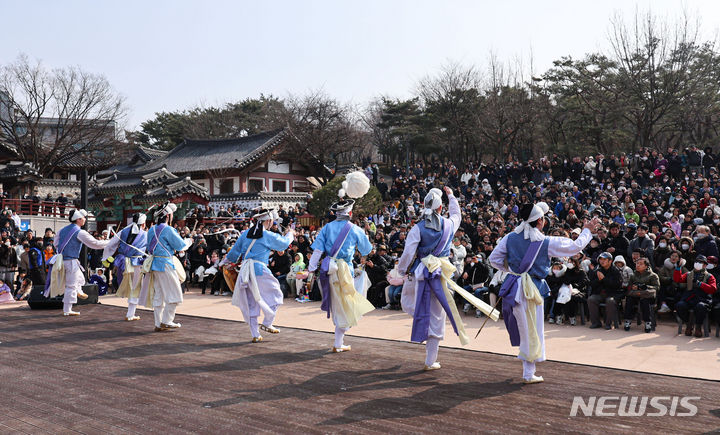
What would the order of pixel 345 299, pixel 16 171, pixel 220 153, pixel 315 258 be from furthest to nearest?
pixel 220 153 < pixel 16 171 < pixel 315 258 < pixel 345 299

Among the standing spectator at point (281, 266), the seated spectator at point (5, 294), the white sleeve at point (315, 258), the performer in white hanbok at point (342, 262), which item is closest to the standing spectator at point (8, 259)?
the seated spectator at point (5, 294)

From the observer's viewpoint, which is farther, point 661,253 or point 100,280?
point 100,280

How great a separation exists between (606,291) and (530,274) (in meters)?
3.49

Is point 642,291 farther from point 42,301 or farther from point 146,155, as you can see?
point 146,155

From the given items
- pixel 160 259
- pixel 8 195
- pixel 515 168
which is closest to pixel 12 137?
pixel 8 195

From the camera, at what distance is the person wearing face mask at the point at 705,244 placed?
8.35m

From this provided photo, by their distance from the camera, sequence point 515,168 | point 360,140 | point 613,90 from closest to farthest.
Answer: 1. point 515,168
2. point 613,90
3. point 360,140

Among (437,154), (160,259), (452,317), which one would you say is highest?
(437,154)

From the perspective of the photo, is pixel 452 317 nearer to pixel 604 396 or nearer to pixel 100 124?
pixel 604 396

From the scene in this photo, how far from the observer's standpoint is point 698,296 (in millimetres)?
7441

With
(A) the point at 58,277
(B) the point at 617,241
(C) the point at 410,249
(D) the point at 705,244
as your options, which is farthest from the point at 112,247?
(D) the point at 705,244

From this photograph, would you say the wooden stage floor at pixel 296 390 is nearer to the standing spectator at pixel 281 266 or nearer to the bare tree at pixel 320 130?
the standing spectator at pixel 281 266

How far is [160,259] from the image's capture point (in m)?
8.22

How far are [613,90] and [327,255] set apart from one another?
21.6 meters
